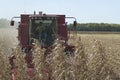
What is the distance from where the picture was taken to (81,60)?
7.30 metres

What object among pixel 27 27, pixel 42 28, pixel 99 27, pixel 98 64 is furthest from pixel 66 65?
pixel 99 27

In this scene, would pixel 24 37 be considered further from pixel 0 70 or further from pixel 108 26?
pixel 108 26

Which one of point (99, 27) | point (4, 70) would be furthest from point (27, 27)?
point (99, 27)

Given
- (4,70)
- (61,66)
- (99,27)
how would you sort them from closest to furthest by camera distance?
(61,66) → (4,70) → (99,27)

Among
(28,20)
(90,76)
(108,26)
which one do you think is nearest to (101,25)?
(108,26)

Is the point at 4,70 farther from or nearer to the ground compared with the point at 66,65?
nearer to the ground

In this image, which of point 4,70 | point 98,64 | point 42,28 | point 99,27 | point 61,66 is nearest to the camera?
point 61,66

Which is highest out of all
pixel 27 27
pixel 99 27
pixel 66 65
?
pixel 66 65

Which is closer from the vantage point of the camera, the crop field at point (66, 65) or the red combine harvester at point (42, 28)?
the crop field at point (66, 65)

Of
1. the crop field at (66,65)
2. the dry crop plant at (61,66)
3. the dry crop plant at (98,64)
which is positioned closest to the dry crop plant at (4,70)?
the crop field at (66,65)

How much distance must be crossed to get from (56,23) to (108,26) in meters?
84.3

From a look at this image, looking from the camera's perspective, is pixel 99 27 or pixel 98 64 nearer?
pixel 98 64

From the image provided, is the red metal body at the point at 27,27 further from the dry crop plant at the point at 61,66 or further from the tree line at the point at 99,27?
the tree line at the point at 99,27

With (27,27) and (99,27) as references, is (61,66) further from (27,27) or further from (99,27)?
(99,27)
